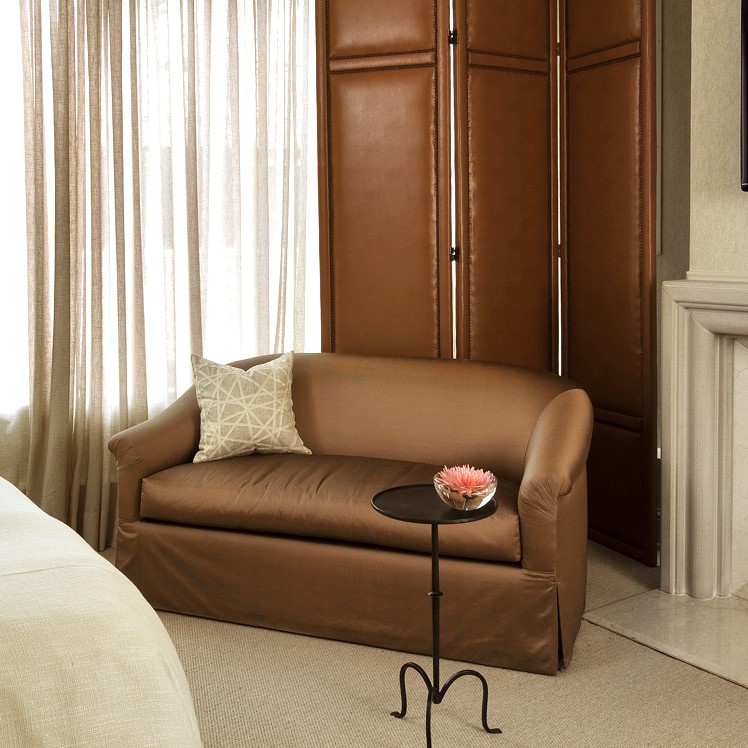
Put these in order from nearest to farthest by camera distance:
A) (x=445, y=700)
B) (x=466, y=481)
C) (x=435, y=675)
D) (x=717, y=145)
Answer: (x=466, y=481) < (x=435, y=675) < (x=445, y=700) < (x=717, y=145)

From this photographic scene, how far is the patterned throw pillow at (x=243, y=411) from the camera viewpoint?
3635 millimetres

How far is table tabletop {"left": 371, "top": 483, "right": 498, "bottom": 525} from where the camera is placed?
7.69 ft

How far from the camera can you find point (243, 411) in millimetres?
3660

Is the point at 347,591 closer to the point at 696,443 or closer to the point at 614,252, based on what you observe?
the point at 696,443

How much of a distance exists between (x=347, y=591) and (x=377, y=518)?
0.29 meters

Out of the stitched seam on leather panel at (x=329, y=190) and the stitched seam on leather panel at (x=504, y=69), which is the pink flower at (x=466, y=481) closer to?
the stitched seam on leather panel at (x=329, y=190)

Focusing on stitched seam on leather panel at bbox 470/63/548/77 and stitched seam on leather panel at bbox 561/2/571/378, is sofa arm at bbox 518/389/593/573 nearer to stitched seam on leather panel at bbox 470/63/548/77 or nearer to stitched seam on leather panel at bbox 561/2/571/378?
stitched seam on leather panel at bbox 561/2/571/378

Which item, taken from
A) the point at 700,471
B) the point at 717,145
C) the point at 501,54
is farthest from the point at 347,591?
the point at 501,54

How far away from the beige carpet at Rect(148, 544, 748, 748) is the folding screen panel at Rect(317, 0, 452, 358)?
Result: 1529 mm

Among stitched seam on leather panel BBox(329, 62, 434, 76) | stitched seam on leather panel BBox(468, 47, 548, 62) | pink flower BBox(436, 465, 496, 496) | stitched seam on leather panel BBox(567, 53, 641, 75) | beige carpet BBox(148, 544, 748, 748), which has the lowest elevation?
beige carpet BBox(148, 544, 748, 748)

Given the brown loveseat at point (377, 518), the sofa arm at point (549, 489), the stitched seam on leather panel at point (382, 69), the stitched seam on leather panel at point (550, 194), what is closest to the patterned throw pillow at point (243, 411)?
the brown loveseat at point (377, 518)

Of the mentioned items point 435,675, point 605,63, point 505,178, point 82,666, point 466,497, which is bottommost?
point 435,675

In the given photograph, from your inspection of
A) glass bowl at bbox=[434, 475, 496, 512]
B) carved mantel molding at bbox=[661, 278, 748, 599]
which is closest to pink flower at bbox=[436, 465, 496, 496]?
glass bowl at bbox=[434, 475, 496, 512]

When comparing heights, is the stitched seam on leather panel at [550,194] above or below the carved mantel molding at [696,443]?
above
